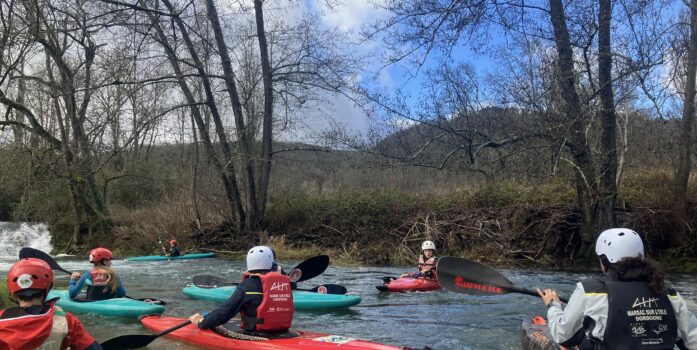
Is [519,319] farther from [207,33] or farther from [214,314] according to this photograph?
[207,33]

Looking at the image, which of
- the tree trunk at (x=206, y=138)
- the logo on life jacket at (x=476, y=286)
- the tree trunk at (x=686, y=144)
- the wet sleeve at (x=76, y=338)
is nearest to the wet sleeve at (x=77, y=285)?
the wet sleeve at (x=76, y=338)

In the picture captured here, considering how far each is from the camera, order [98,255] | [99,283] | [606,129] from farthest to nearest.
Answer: [606,129] < [99,283] < [98,255]

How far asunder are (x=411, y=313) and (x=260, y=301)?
11.9 ft

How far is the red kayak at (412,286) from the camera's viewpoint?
35.0 feet

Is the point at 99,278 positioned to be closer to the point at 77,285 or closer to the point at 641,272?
the point at 77,285

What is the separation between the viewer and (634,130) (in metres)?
17.9

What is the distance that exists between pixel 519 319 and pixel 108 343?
17.7ft

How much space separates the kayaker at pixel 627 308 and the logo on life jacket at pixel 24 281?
3153 millimetres

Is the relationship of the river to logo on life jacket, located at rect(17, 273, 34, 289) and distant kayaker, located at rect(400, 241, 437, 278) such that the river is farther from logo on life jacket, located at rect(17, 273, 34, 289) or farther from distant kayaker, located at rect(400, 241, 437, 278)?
logo on life jacket, located at rect(17, 273, 34, 289)

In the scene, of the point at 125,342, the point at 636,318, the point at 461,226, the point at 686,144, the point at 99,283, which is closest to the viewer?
the point at 636,318

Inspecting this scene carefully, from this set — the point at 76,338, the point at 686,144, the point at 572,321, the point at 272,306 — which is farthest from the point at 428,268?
the point at 76,338

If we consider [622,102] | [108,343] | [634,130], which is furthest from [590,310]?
[634,130]

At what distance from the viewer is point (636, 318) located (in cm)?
334

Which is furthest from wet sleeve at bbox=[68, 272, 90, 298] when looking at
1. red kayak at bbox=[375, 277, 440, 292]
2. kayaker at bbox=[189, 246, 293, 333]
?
red kayak at bbox=[375, 277, 440, 292]
